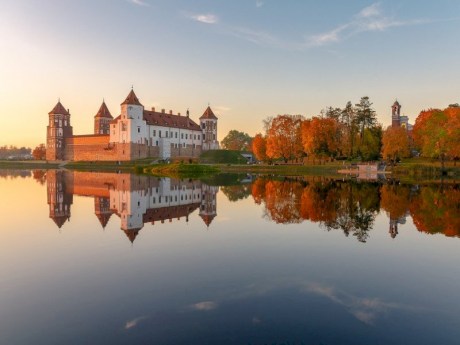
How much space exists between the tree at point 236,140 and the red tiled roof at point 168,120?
37790 mm

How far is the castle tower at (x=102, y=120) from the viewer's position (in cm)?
10325

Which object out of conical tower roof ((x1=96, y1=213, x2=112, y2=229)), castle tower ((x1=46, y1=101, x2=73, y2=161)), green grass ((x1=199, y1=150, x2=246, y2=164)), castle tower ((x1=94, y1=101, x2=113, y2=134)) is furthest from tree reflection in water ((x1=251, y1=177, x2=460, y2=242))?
castle tower ((x1=94, y1=101, x2=113, y2=134))

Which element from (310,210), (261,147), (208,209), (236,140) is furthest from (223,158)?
(310,210)

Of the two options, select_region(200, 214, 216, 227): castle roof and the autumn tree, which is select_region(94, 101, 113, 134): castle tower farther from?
select_region(200, 214, 216, 227): castle roof

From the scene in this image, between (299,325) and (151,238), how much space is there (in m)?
7.33

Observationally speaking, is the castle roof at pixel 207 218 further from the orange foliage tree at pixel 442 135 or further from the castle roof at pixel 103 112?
the castle roof at pixel 103 112

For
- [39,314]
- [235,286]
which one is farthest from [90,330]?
[235,286]

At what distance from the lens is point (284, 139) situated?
213 ft

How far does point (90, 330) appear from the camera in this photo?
588 cm

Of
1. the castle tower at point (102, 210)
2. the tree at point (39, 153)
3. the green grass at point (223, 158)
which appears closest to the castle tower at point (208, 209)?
the castle tower at point (102, 210)

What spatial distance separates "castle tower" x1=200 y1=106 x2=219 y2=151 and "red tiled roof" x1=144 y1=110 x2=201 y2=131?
197 cm

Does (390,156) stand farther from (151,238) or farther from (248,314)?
(248,314)

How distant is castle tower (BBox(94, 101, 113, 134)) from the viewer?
103250 millimetres

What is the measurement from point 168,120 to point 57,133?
95.3ft
